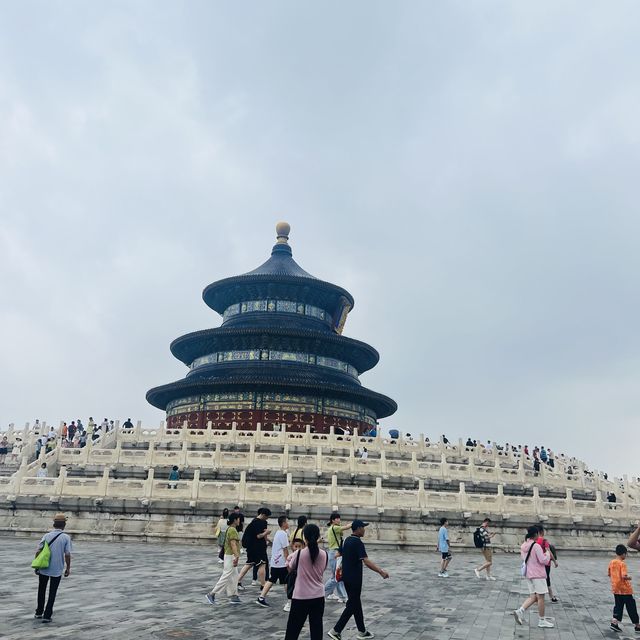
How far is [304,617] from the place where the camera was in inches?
249

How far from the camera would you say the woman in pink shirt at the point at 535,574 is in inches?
350

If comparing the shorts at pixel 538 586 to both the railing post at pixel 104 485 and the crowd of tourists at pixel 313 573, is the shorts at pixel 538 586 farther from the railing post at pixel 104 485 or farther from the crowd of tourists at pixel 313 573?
the railing post at pixel 104 485

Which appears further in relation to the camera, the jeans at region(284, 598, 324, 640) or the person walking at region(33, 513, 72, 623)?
the person walking at region(33, 513, 72, 623)

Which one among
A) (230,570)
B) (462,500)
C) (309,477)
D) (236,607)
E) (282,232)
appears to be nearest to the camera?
(236,607)

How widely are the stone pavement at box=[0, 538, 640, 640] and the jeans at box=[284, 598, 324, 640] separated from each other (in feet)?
5.47

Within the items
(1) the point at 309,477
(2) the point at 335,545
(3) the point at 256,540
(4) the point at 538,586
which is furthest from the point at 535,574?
(1) the point at 309,477

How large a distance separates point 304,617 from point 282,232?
49566 mm

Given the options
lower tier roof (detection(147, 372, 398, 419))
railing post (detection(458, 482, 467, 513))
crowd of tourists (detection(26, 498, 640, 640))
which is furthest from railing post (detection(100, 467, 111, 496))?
lower tier roof (detection(147, 372, 398, 419))

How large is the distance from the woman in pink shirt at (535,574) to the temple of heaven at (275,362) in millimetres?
27310

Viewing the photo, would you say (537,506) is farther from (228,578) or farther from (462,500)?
(228,578)

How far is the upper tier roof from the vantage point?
153 feet

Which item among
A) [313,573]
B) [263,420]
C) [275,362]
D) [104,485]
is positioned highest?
[275,362]

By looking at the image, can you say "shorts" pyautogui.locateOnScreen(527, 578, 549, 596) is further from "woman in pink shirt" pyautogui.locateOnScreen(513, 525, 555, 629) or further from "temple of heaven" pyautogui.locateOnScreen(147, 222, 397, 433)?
"temple of heaven" pyautogui.locateOnScreen(147, 222, 397, 433)

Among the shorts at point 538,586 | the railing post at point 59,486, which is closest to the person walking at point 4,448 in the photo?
the railing post at point 59,486
